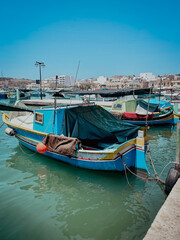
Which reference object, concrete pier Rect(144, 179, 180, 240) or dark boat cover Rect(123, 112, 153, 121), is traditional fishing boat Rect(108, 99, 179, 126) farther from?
concrete pier Rect(144, 179, 180, 240)

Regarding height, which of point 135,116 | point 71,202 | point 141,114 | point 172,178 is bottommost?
point 71,202

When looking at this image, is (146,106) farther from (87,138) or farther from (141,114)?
(87,138)

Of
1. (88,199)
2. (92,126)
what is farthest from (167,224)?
(92,126)

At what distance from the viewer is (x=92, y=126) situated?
766 cm

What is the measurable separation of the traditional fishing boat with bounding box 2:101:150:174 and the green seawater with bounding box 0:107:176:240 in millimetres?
612

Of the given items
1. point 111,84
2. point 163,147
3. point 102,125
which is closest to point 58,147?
point 102,125

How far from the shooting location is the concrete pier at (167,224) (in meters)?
2.79

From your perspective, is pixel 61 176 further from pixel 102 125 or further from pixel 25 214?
pixel 102 125

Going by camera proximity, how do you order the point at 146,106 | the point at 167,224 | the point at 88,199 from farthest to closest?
the point at 146,106 → the point at 88,199 → the point at 167,224

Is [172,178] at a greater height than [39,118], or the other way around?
[39,118]

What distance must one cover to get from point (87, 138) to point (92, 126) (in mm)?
606

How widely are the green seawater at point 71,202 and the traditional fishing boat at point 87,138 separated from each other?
0.61m

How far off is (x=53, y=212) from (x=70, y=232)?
3.02ft

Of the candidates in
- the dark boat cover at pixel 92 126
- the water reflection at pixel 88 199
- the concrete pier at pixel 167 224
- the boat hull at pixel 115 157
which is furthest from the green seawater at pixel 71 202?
the dark boat cover at pixel 92 126
